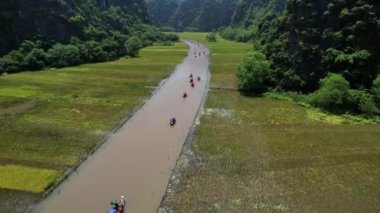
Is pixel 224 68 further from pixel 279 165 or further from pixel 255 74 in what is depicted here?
pixel 279 165

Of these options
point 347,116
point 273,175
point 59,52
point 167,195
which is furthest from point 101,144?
point 59,52

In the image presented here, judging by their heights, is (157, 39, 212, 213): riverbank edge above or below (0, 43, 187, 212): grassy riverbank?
above

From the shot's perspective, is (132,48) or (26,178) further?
(132,48)

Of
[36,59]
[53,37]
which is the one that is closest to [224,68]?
[36,59]

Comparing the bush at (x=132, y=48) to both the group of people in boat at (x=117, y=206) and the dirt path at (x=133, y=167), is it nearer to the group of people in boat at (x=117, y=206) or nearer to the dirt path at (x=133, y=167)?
the dirt path at (x=133, y=167)

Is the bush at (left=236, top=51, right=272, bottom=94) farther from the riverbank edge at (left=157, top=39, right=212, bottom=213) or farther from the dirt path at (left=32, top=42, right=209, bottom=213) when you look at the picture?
the riverbank edge at (left=157, top=39, right=212, bottom=213)

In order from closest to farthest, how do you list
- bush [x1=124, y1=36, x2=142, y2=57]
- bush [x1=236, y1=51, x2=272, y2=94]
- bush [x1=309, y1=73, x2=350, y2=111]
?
bush [x1=309, y1=73, x2=350, y2=111]
bush [x1=236, y1=51, x2=272, y2=94]
bush [x1=124, y1=36, x2=142, y2=57]

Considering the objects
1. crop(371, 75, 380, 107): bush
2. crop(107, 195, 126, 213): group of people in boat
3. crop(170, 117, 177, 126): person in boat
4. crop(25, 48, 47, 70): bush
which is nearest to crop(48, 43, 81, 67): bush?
crop(25, 48, 47, 70): bush
